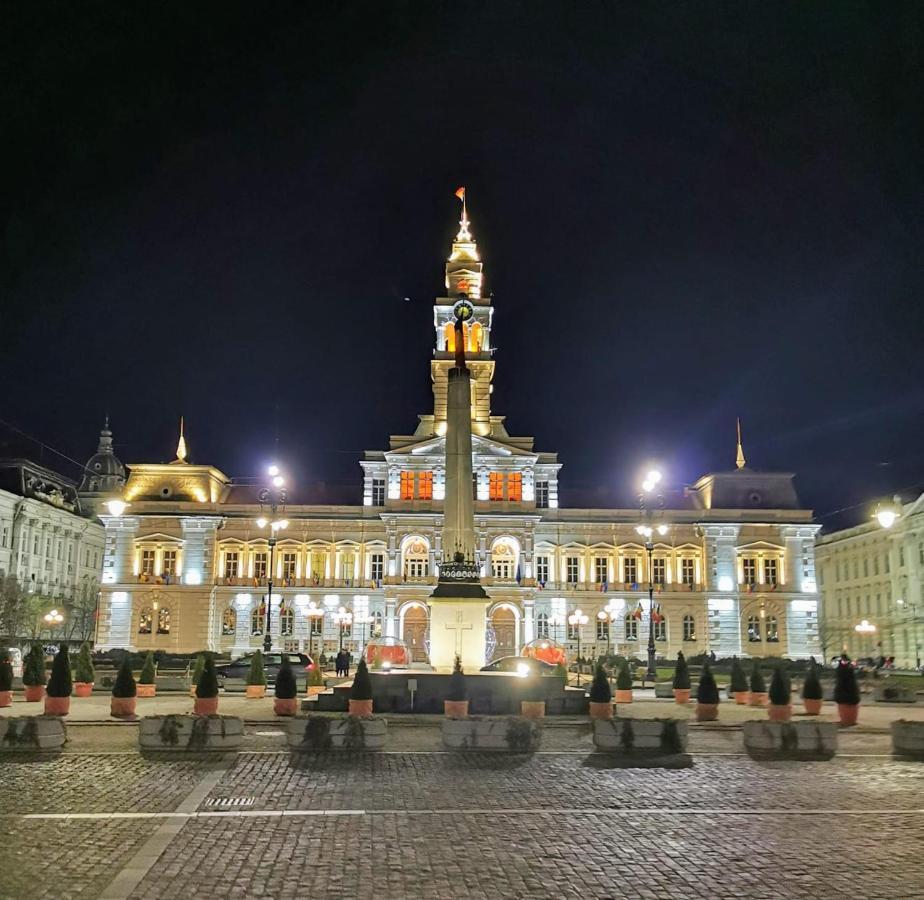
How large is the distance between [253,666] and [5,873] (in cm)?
2436

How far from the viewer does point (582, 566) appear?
2790 inches

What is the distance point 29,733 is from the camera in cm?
1641

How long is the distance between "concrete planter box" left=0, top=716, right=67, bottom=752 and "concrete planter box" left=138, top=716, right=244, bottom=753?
4.76ft

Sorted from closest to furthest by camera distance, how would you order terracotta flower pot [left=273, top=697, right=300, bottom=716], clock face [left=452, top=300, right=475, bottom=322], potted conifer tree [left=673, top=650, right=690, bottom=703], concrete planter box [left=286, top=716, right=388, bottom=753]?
1. concrete planter box [left=286, top=716, right=388, bottom=753]
2. terracotta flower pot [left=273, top=697, right=300, bottom=716]
3. clock face [left=452, top=300, right=475, bottom=322]
4. potted conifer tree [left=673, top=650, right=690, bottom=703]

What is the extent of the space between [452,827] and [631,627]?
198ft

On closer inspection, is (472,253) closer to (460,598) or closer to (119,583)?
(119,583)

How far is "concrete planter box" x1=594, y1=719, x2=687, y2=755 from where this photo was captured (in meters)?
17.1

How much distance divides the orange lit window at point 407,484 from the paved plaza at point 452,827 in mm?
52870

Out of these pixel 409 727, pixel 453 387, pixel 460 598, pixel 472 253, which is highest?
pixel 472 253

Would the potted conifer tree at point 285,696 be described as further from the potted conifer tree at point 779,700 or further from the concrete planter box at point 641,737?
the potted conifer tree at point 779,700

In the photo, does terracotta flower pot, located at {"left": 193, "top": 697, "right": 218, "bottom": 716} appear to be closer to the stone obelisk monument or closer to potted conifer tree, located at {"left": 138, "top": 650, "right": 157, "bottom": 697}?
the stone obelisk monument

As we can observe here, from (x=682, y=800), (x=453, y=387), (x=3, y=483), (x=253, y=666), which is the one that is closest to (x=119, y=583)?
(x=3, y=483)

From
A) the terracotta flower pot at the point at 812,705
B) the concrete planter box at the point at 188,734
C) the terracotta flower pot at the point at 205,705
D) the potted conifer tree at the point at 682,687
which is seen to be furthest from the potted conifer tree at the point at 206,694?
the potted conifer tree at the point at 682,687

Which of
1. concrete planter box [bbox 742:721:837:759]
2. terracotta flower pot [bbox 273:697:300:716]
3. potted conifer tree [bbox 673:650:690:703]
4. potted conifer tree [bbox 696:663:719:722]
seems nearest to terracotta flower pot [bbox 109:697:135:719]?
terracotta flower pot [bbox 273:697:300:716]
